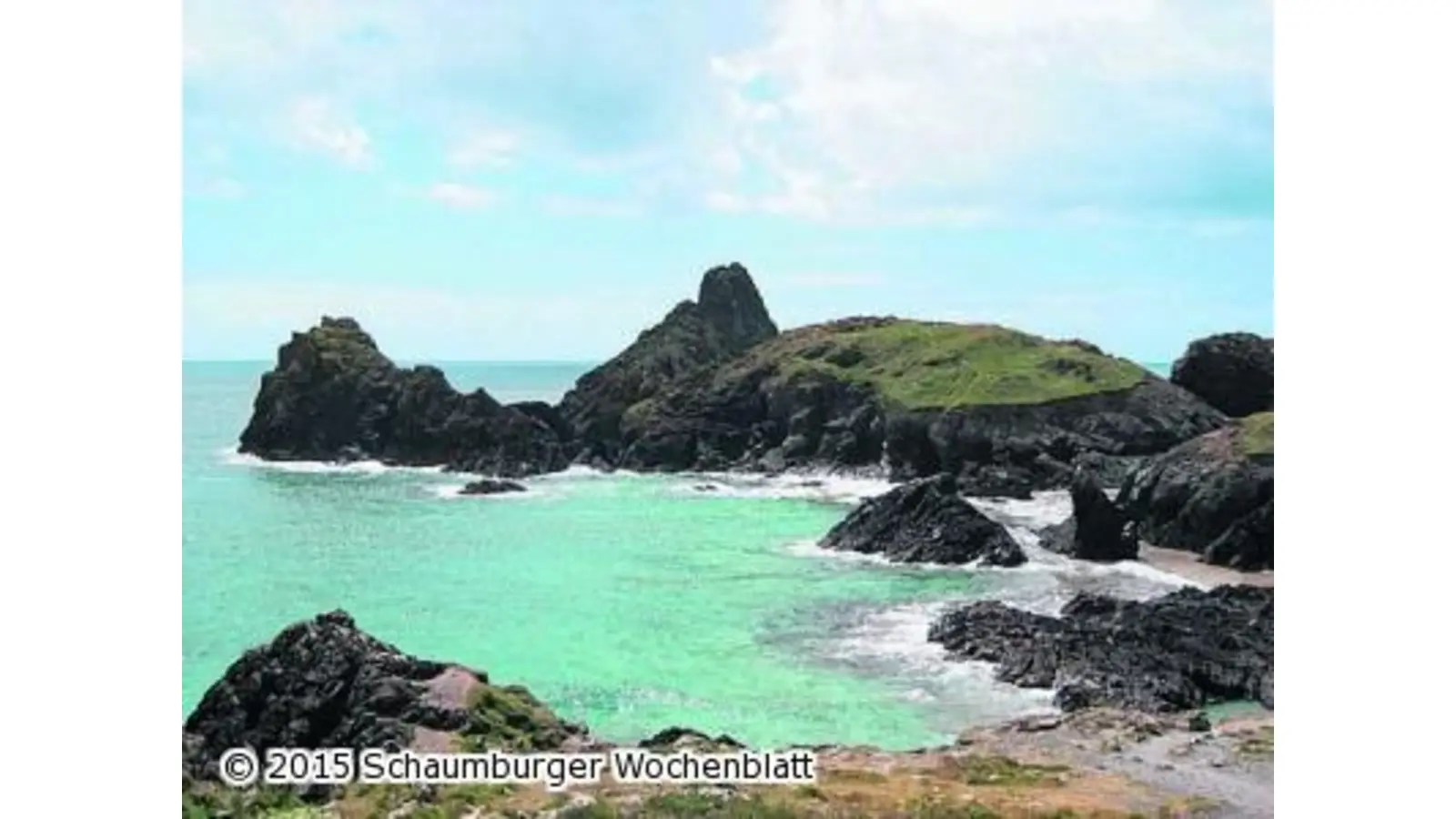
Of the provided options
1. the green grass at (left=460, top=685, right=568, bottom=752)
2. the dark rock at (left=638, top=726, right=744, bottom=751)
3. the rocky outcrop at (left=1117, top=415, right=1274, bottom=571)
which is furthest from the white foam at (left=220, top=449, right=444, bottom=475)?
the rocky outcrop at (left=1117, top=415, right=1274, bottom=571)

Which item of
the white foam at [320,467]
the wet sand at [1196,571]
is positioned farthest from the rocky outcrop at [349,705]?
the wet sand at [1196,571]

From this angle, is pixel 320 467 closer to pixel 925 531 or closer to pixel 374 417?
pixel 374 417

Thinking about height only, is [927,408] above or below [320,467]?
above

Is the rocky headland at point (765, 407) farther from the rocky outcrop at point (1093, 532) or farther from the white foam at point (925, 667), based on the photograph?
the white foam at point (925, 667)

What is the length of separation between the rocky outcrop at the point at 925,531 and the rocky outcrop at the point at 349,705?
1.31 m

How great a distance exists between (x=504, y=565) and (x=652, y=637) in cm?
64

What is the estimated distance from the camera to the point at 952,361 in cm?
631

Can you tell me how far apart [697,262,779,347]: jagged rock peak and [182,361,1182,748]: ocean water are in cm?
61

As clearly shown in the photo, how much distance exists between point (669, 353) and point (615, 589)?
932mm

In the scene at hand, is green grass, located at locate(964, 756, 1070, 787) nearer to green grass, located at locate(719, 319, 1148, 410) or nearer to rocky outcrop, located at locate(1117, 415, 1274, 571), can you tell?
rocky outcrop, located at locate(1117, 415, 1274, 571)

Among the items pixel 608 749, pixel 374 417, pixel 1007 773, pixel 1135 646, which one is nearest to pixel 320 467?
pixel 374 417

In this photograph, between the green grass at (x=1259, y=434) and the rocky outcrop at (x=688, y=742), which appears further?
the green grass at (x=1259, y=434)

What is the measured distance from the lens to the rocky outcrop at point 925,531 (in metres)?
6.10

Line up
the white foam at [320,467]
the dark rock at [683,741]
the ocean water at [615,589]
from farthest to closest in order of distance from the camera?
the white foam at [320,467], the ocean water at [615,589], the dark rock at [683,741]
